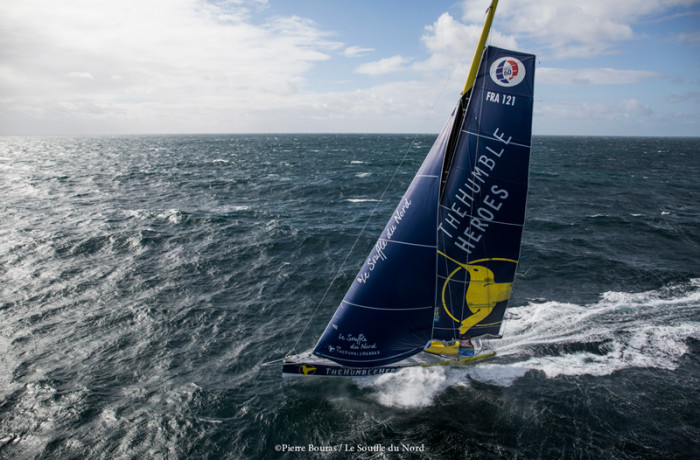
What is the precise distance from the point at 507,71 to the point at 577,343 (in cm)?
1225

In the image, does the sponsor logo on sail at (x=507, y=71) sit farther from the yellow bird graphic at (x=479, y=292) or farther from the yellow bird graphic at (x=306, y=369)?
the yellow bird graphic at (x=306, y=369)

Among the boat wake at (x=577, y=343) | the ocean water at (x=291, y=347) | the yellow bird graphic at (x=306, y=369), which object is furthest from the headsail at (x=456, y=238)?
the ocean water at (x=291, y=347)

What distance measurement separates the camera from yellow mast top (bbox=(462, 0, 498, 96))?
34.3 feet

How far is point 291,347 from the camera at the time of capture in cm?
1677

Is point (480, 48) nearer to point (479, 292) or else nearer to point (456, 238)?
point (456, 238)

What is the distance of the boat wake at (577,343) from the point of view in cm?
1398

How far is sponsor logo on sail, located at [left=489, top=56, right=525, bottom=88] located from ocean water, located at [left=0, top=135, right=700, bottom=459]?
10.5 meters

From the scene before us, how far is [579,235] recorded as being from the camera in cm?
3100

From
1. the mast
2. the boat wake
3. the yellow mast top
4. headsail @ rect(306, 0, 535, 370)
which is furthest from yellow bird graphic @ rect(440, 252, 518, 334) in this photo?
the yellow mast top

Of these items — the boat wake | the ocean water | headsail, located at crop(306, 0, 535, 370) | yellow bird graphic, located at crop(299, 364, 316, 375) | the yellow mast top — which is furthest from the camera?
the boat wake

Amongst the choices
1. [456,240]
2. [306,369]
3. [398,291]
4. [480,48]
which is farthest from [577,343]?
[480,48]

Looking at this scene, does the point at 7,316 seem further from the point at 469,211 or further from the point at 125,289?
the point at 469,211

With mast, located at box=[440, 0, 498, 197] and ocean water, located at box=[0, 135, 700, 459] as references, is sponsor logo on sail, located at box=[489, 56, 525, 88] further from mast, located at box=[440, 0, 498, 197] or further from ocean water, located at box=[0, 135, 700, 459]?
ocean water, located at box=[0, 135, 700, 459]

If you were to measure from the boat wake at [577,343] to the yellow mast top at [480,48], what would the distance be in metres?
10.3
